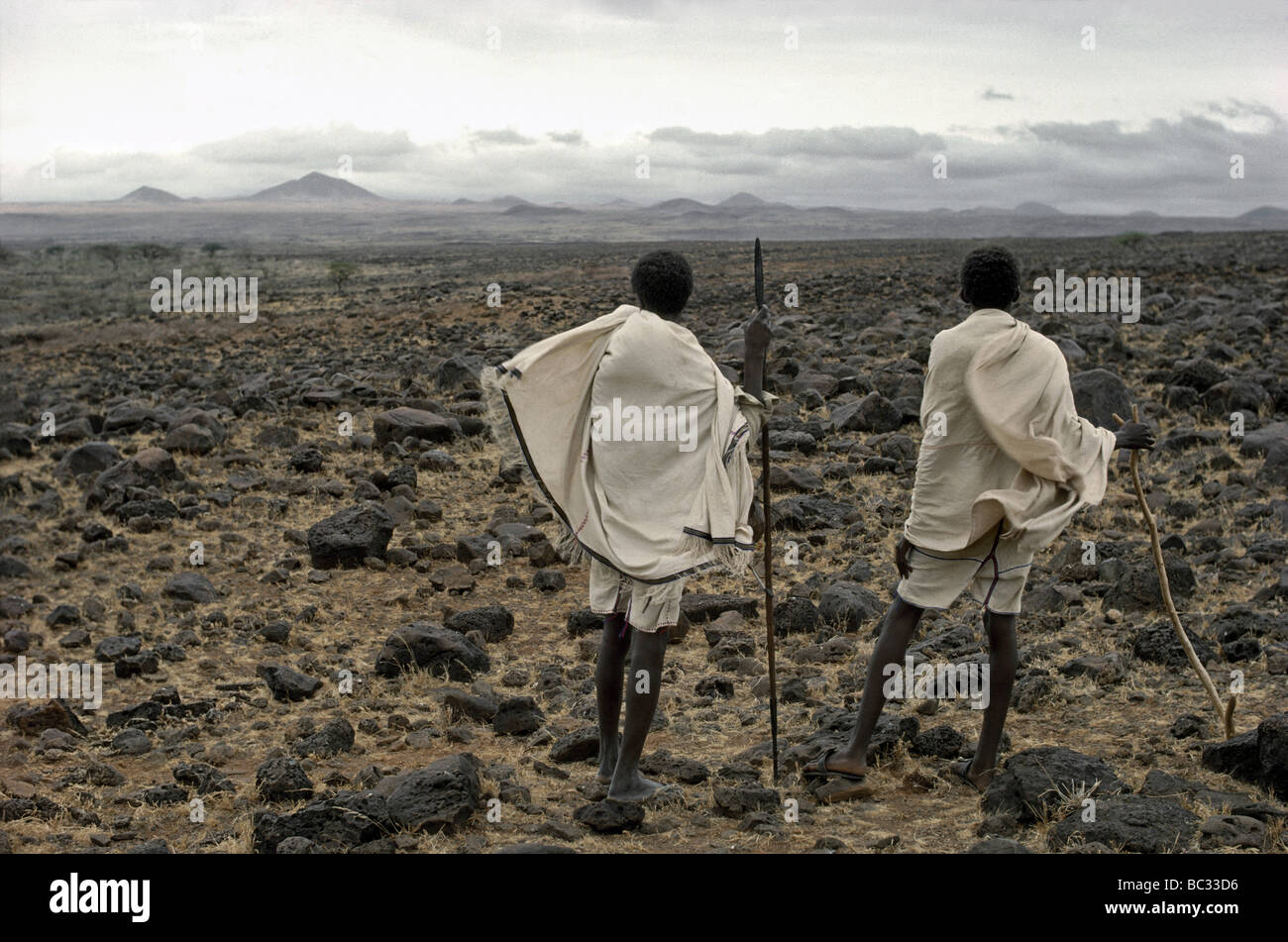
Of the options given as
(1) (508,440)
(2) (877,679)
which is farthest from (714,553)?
(1) (508,440)

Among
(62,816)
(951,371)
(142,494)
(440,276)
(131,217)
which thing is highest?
(131,217)

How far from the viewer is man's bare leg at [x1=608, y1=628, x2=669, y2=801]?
4297mm

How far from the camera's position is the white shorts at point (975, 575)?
4.38 m

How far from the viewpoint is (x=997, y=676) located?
14.5ft

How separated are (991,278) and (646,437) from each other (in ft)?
4.32

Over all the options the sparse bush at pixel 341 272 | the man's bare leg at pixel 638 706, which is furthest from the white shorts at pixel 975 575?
Result: the sparse bush at pixel 341 272

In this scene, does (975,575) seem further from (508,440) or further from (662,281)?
(508,440)

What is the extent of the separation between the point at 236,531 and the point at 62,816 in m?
4.62

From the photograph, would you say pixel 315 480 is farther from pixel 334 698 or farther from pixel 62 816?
pixel 62 816

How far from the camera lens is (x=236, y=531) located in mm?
9102

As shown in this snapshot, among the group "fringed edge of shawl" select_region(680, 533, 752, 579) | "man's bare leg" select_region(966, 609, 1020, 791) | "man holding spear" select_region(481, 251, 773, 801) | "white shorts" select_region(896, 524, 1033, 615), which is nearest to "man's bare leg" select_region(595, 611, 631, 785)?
"man holding spear" select_region(481, 251, 773, 801)

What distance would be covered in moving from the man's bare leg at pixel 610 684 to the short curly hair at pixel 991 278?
1680 millimetres

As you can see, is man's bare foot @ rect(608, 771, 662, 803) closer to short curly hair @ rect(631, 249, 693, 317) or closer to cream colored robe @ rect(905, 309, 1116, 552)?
cream colored robe @ rect(905, 309, 1116, 552)

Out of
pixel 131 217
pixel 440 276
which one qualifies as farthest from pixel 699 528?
pixel 131 217
